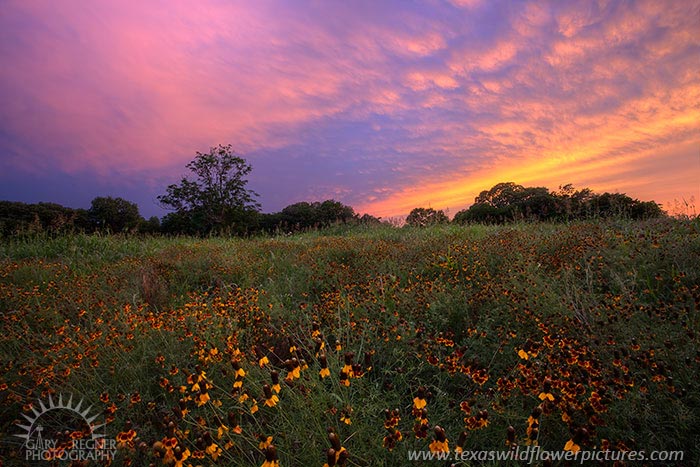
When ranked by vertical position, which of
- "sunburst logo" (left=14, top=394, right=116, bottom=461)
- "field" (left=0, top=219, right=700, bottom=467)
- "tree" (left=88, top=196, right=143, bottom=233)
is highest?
"tree" (left=88, top=196, right=143, bottom=233)

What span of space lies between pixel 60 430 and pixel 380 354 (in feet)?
8.21

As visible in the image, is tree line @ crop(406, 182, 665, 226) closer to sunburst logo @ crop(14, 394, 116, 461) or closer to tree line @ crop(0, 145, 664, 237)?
tree line @ crop(0, 145, 664, 237)

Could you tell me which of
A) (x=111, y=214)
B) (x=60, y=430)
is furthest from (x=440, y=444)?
(x=111, y=214)

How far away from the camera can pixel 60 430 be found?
273 cm

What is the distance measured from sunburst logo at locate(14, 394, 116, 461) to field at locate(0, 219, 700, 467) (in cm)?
5

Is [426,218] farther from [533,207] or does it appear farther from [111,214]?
[111,214]

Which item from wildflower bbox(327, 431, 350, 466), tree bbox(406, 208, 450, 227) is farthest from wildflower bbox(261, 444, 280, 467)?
tree bbox(406, 208, 450, 227)

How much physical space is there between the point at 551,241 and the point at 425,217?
692 cm

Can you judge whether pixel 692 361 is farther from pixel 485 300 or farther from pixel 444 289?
pixel 444 289

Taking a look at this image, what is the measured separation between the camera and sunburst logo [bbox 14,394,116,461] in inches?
84.5

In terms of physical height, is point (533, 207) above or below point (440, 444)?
above

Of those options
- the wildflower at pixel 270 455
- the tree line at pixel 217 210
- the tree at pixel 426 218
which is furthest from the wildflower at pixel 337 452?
the tree line at pixel 217 210

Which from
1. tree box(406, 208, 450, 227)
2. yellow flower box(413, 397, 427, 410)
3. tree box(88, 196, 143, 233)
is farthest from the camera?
tree box(88, 196, 143, 233)

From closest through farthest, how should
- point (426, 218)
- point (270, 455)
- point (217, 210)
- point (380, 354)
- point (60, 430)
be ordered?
point (270, 455)
point (60, 430)
point (380, 354)
point (426, 218)
point (217, 210)
